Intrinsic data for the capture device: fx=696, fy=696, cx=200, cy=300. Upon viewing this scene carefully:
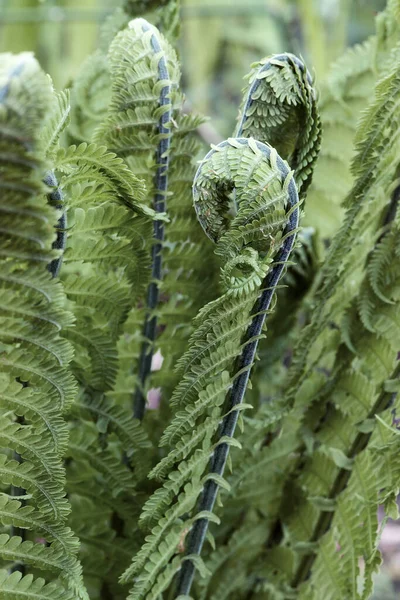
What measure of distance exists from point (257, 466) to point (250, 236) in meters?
0.30

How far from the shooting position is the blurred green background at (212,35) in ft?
6.19

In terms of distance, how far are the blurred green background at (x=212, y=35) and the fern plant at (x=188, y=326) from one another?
3.82 feet

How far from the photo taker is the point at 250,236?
1.34 feet

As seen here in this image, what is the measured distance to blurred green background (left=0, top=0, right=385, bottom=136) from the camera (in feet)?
6.19

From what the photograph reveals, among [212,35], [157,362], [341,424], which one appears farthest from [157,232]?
[212,35]

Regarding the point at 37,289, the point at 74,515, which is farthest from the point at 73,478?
the point at 37,289

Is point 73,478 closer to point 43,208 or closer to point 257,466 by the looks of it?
point 257,466

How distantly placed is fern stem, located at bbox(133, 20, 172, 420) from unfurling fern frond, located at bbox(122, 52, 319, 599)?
9 cm

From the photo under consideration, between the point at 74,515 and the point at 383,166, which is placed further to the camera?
the point at 74,515

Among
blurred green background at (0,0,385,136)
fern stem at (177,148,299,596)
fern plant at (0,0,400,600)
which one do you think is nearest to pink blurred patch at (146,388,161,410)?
fern plant at (0,0,400,600)

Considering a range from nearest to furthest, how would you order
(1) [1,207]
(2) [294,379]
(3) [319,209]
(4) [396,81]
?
1. (1) [1,207]
2. (4) [396,81]
3. (2) [294,379]
4. (3) [319,209]

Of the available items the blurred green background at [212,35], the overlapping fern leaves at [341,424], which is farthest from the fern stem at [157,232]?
the blurred green background at [212,35]

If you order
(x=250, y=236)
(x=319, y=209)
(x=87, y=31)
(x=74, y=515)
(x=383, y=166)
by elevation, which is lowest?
(x=74, y=515)

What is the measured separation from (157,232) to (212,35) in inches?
84.8
